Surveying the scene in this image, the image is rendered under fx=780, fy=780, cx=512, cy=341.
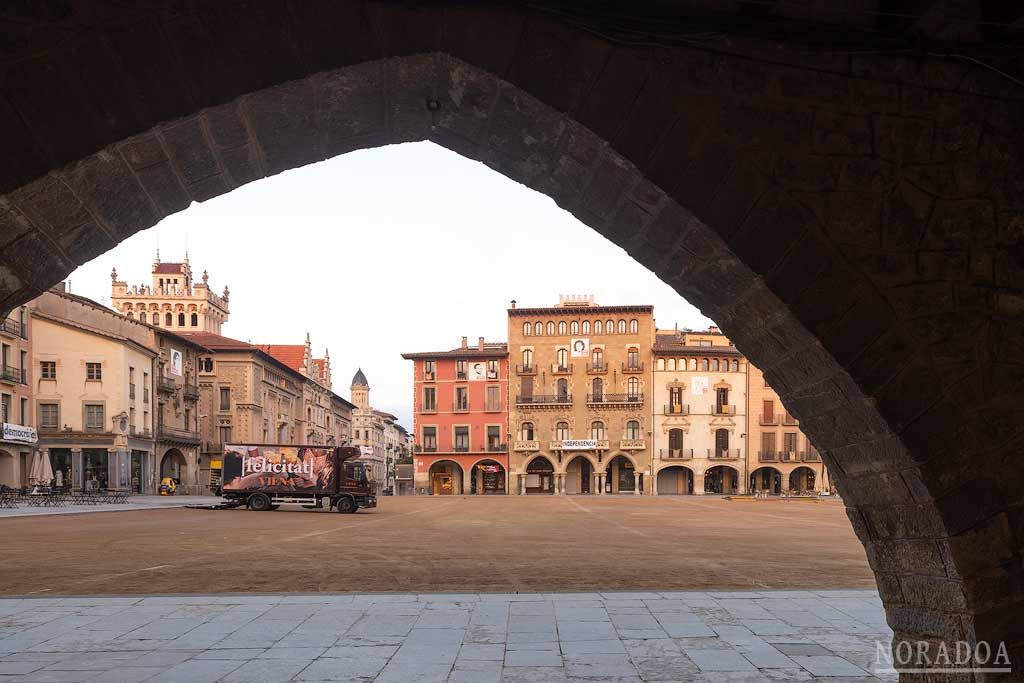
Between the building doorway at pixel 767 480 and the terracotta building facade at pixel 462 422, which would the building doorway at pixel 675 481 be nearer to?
the building doorway at pixel 767 480

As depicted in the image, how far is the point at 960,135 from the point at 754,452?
58074 millimetres

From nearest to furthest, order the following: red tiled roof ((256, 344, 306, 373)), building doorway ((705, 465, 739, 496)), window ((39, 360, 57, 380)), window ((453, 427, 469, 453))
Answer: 1. window ((39, 360, 57, 380))
2. building doorway ((705, 465, 739, 496))
3. window ((453, 427, 469, 453))
4. red tiled roof ((256, 344, 306, 373))

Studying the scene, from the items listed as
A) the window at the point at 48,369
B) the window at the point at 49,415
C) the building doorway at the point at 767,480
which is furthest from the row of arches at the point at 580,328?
the window at the point at 49,415

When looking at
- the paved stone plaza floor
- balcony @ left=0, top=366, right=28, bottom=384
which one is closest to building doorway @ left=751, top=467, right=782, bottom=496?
balcony @ left=0, top=366, right=28, bottom=384

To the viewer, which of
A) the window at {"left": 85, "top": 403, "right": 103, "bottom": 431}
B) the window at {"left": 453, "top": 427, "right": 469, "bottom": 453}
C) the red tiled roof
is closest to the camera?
the window at {"left": 85, "top": 403, "right": 103, "bottom": 431}

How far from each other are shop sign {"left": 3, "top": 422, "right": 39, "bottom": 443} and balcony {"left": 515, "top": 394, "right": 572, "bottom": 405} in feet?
106

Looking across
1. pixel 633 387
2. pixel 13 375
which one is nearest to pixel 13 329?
pixel 13 375

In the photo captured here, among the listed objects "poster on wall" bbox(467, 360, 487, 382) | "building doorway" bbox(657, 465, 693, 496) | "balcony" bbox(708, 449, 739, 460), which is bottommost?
"building doorway" bbox(657, 465, 693, 496)

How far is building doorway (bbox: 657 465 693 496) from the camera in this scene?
59156 millimetres

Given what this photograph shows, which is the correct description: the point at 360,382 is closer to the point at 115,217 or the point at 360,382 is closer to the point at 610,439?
the point at 610,439

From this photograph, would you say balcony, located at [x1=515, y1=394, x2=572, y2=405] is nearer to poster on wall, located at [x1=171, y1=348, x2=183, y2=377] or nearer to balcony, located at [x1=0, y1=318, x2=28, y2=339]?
poster on wall, located at [x1=171, y1=348, x2=183, y2=377]

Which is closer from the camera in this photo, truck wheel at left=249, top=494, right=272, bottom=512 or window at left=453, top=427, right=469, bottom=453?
truck wheel at left=249, top=494, right=272, bottom=512

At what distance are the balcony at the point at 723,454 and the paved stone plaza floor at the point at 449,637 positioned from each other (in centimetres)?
5110

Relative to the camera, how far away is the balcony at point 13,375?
122 feet
